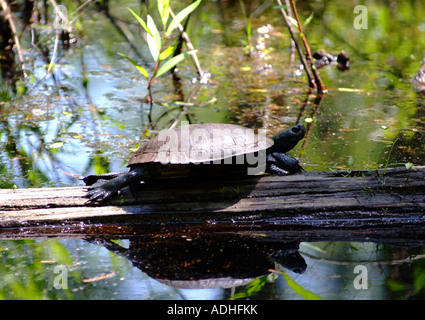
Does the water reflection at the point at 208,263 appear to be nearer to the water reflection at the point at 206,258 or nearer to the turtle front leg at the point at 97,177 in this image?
the water reflection at the point at 206,258

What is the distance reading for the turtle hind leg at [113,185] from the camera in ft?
11.3

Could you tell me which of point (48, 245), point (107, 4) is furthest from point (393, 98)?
point (107, 4)

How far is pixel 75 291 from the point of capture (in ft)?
9.19

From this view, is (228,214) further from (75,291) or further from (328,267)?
(75,291)

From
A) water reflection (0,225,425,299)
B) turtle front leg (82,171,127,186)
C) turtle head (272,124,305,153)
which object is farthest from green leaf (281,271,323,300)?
turtle front leg (82,171,127,186)

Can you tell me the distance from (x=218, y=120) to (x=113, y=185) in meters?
2.07

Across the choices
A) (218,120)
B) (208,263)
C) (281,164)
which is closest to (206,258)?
(208,263)

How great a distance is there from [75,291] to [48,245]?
0.61 m

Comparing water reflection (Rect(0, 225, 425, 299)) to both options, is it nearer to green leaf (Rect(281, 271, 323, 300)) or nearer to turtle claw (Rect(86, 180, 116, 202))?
green leaf (Rect(281, 271, 323, 300))

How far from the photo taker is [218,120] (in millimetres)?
5289

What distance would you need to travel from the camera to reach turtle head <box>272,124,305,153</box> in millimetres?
3736

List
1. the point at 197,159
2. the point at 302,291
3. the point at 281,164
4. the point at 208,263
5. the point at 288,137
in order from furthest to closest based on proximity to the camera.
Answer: the point at 288,137 → the point at 281,164 → the point at 197,159 → the point at 208,263 → the point at 302,291

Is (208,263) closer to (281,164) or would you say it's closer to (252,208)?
(252,208)
